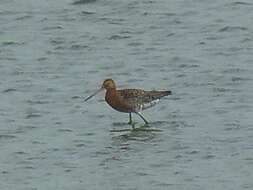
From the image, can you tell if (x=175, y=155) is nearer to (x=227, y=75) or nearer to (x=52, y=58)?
(x=227, y=75)

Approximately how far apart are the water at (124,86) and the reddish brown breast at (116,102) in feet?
0.53

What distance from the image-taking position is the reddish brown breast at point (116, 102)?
18.1 metres

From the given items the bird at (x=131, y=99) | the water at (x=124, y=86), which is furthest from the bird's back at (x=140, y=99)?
the water at (x=124, y=86)

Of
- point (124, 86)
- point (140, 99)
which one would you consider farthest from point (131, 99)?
point (124, 86)

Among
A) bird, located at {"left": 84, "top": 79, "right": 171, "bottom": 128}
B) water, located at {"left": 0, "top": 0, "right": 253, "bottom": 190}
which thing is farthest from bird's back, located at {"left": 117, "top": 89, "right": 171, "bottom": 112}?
water, located at {"left": 0, "top": 0, "right": 253, "bottom": 190}

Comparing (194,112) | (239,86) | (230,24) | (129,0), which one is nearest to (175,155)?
(194,112)

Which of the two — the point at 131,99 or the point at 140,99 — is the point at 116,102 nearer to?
the point at 131,99

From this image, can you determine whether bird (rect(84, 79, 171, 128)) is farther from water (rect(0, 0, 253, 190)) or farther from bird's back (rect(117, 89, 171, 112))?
water (rect(0, 0, 253, 190))

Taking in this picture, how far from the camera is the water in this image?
15281mm

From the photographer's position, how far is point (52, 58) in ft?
69.3

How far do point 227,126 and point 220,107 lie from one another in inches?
36.2

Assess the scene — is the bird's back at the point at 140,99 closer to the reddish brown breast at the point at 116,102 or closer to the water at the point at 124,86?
the reddish brown breast at the point at 116,102

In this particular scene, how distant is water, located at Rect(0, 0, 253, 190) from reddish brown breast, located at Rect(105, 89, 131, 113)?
6.4 inches

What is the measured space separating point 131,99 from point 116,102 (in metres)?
0.19
